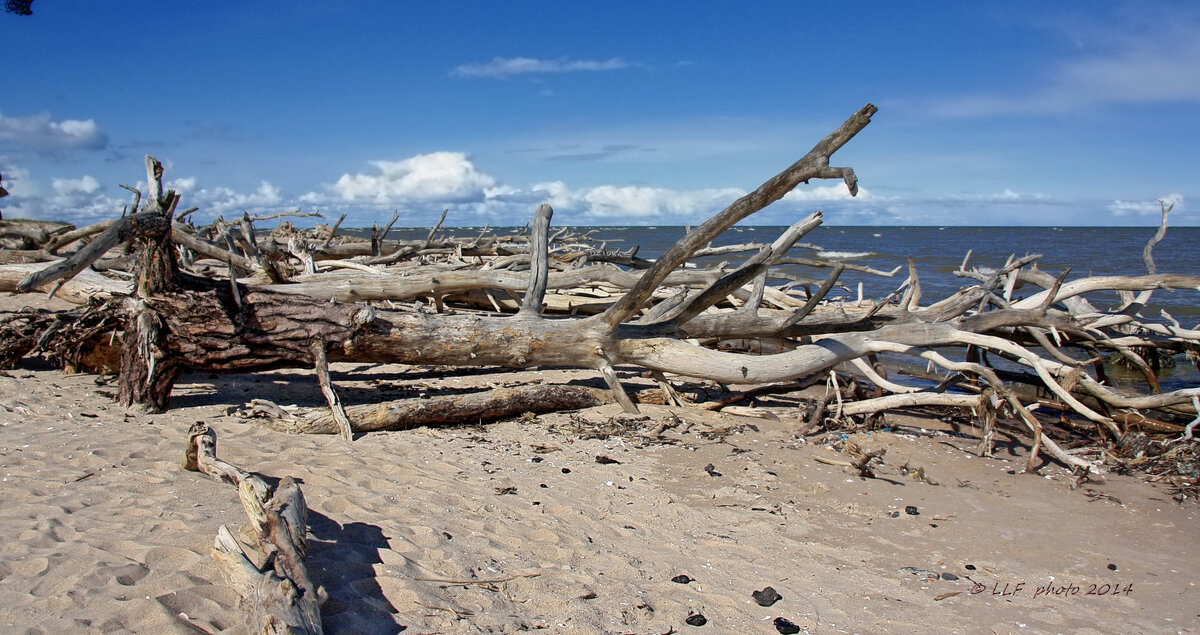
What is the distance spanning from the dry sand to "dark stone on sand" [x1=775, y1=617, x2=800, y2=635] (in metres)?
0.04

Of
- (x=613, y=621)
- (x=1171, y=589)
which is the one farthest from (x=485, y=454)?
(x=1171, y=589)

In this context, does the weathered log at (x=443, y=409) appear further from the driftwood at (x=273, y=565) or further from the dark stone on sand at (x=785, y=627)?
the dark stone on sand at (x=785, y=627)

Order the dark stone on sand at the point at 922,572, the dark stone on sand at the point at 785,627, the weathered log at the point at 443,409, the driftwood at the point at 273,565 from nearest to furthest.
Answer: the driftwood at the point at 273,565, the dark stone on sand at the point at 785,627, the dark stone on sand at the point at 922,572, the weathered log at the point at 443,409

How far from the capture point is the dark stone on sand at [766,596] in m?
2.86

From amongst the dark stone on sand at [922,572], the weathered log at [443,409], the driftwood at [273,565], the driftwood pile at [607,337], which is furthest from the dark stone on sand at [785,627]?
the weathered log at [443,409]

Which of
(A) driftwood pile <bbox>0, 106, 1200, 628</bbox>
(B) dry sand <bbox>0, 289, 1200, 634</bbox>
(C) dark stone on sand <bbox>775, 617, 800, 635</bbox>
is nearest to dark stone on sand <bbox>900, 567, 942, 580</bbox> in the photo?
(B) dry sand <bbox>0, 289, 1200, 634</bbox>

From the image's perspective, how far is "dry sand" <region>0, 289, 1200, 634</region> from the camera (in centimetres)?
246

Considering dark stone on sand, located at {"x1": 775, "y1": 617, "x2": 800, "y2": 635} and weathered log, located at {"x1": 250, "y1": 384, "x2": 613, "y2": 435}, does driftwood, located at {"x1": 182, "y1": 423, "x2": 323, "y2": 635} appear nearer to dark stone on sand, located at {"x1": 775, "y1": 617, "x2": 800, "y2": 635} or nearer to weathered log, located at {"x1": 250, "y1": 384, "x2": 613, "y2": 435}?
dark stone on sand, located at {"x1": 775, "y1": 617, "x2": 800, "y2": 635}

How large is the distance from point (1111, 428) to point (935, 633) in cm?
361

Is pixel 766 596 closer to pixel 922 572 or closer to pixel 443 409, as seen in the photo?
pixel 922 572

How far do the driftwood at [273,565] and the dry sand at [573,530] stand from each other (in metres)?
0.14

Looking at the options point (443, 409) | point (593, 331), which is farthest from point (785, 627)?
point (593, 331)

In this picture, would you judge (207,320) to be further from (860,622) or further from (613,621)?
(860,622)

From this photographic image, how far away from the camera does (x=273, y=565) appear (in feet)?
7.50
